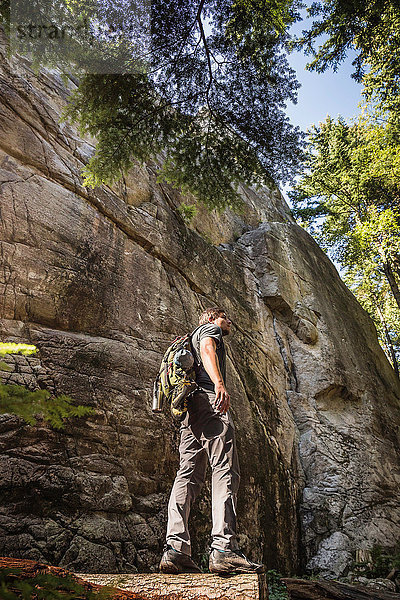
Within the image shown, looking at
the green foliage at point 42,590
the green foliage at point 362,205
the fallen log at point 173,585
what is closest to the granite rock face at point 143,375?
the fallen log at point 173,585

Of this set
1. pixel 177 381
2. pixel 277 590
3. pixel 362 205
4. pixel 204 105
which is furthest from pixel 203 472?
pixel 362 205

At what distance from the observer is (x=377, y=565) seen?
26.1 feet

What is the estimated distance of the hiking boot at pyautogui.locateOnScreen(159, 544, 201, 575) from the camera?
3361mm

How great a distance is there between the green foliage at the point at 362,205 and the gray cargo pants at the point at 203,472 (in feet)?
48.6

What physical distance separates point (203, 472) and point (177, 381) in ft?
2.86

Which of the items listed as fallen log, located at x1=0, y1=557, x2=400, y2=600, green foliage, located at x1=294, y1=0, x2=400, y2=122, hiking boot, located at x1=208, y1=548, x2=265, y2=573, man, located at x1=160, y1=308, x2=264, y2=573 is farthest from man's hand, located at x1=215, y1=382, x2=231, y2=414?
green foliage, located at x1=294, y1=0, x2=400, y2=122

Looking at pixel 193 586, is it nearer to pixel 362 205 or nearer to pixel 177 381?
pixel 177 381

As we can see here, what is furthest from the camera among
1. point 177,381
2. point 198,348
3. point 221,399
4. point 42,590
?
point 198,348

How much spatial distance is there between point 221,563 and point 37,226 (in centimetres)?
506

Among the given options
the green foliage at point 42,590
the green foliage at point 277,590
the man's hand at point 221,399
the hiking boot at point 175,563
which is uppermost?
the man's hand at point 221,399

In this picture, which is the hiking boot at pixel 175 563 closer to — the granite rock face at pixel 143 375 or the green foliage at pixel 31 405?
the granite rock face at pixel 143 375

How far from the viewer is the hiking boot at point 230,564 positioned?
3219mm

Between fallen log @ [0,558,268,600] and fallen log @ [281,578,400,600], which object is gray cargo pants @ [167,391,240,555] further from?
fallen log @ [281,578,400,600]

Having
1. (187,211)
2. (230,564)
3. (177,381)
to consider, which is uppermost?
(187,211)
